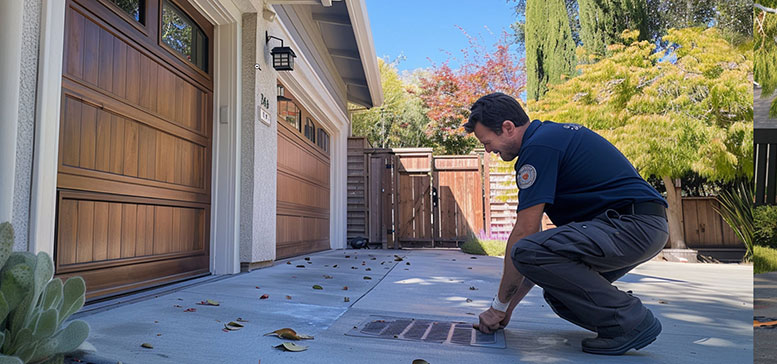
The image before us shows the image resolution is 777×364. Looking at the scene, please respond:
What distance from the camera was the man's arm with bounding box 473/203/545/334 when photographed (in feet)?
5.87

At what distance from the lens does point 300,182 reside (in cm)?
595

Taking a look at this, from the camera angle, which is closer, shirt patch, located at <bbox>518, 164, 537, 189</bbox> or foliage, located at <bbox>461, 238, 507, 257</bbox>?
shirt patch, located at <bbox>518, 164, 537, 189</bbox>

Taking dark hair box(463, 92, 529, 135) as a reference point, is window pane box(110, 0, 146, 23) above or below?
above

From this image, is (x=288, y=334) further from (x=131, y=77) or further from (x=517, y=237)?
(x=131, y=77)

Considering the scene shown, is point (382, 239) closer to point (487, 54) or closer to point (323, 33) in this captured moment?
point (323, 33)

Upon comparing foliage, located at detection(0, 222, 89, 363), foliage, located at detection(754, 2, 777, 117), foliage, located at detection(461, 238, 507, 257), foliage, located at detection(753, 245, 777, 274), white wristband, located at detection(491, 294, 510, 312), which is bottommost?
foliage, located at detection(461, 238, 507, 257)

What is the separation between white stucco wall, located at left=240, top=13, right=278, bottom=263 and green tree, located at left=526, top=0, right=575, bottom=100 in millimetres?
8746

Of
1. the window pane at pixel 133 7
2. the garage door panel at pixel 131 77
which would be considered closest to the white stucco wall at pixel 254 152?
the garage door panel at pixel 131 77

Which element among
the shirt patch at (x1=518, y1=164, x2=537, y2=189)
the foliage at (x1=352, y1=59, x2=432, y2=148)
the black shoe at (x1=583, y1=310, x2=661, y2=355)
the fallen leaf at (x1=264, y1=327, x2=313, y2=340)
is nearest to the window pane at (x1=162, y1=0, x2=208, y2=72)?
the fallen leaf at (x1=264, y1=327, x2=313, y2=340)

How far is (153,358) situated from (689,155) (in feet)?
Answer: 22.8

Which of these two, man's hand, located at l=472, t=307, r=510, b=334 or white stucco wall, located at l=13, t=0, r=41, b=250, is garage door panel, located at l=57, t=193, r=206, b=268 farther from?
man's hand, located at l=472, t=307, r=510, b=334

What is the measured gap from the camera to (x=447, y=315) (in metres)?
2.48

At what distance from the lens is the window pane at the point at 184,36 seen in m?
3.11

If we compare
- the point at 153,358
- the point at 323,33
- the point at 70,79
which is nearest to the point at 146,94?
the point at 70,79
